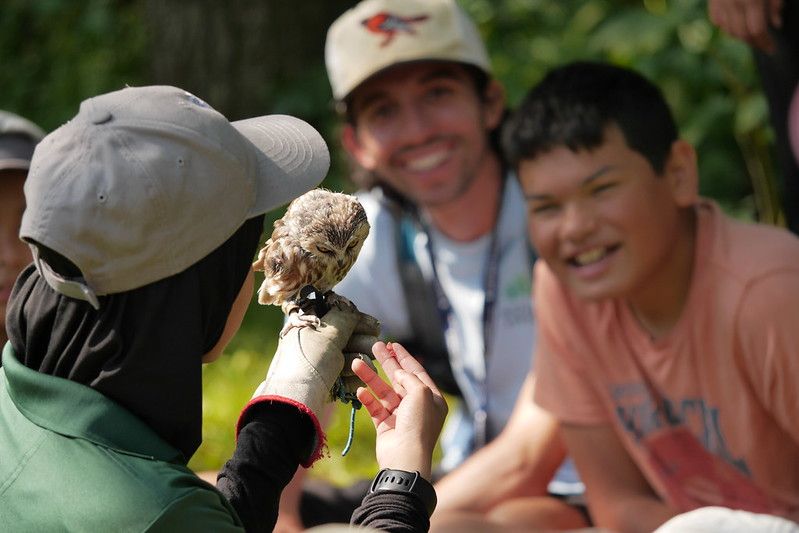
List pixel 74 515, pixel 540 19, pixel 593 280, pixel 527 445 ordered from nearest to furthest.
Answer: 1. pixel 74 515
2. pixel 593 280
3. pixel 527 445
4. pixel 540 19

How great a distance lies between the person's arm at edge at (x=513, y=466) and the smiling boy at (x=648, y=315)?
0.56 feet

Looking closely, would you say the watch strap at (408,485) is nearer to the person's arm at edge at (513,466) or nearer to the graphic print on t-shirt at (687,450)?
the graphic print on t-shirt at (687,450)

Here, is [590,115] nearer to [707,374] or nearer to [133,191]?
[707,374]

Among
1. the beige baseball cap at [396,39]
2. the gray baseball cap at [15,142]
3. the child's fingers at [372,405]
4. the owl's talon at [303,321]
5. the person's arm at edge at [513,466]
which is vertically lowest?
the person's arm at edge at [513,466]

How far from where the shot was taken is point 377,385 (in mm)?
1728

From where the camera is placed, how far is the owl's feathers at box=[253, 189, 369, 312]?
169 centimetres

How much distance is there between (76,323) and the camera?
158cm

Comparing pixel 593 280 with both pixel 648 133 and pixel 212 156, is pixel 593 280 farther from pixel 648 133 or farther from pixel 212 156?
pixel 212 156

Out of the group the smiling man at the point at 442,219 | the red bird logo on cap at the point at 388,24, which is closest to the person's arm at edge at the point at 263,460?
the smiling man at the point at 442,219

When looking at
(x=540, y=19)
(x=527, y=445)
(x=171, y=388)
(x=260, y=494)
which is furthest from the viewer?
(x=540, y=19)

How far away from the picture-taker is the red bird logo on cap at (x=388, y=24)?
11.0 feet

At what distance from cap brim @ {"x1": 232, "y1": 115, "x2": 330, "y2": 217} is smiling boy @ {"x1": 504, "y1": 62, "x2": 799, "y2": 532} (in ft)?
3.45

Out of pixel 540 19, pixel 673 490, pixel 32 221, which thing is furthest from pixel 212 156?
pixel 540 19

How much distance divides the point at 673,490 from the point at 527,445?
0.45 m
